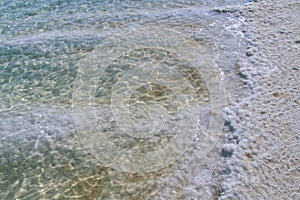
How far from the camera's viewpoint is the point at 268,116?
13.6ft

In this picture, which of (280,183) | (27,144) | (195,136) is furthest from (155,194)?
(27,144)

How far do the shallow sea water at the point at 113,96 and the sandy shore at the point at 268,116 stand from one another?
244 mm

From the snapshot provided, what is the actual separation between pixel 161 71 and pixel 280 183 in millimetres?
2427

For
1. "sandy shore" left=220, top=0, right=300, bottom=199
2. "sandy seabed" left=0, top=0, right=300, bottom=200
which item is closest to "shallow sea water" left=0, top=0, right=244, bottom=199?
"sandy seabed" left=0, top=0, right=300, bottom=200

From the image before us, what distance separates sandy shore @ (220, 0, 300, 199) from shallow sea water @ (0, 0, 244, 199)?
0.24m

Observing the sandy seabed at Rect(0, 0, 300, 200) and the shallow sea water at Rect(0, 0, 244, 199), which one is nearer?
the sandy seabed at Rect(0, 0, 300, 200)

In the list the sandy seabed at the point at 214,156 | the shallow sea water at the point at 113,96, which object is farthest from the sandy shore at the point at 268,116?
the shallow sea water at the point at 113,96

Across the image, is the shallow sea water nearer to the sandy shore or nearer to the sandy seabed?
the sandy seabed

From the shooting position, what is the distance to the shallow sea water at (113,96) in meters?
3.82

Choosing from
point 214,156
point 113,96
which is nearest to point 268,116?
point 214,156

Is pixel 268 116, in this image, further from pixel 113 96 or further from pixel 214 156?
pixel 113 96

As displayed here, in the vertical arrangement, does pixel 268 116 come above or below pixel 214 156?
above

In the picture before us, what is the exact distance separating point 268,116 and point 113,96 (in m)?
2.05

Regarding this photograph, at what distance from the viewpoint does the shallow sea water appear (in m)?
3.82
